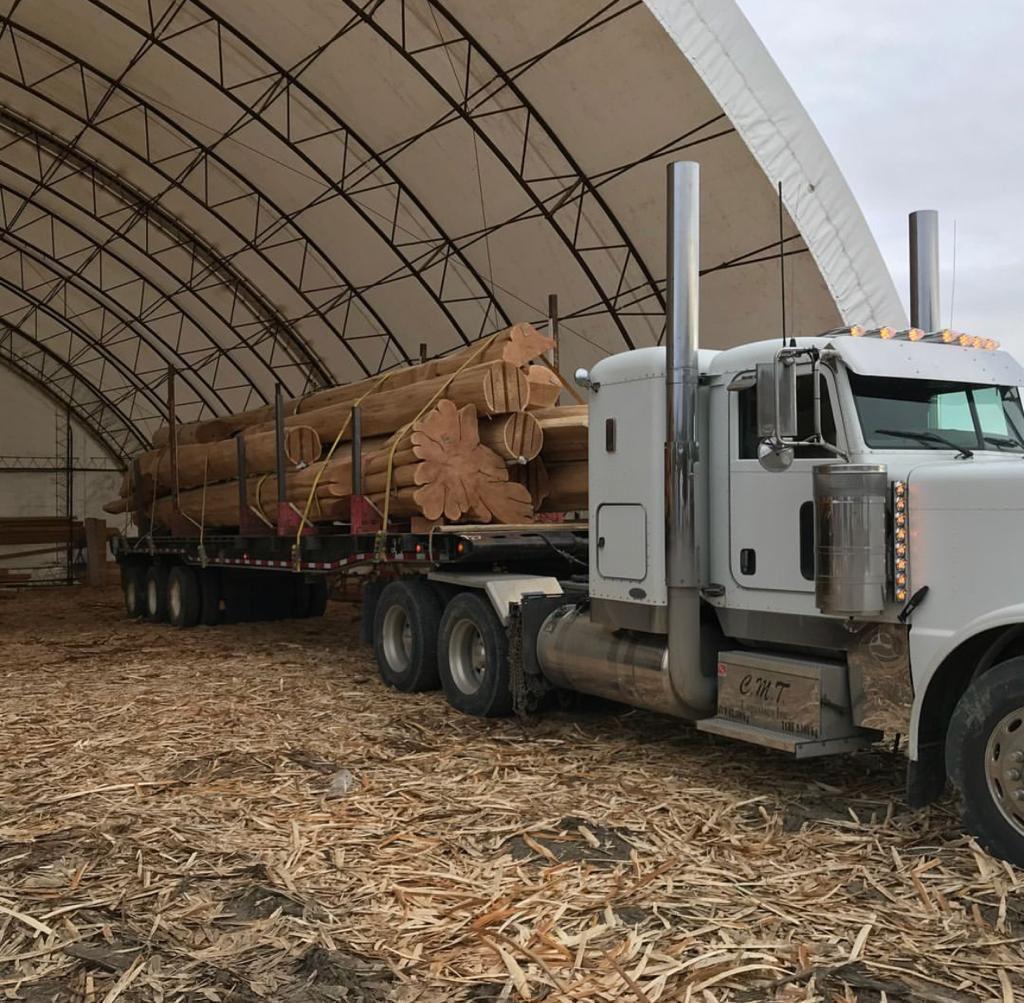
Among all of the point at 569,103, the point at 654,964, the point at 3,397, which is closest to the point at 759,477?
the point at 654,964

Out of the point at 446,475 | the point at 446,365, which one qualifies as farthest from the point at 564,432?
the point at 446,365

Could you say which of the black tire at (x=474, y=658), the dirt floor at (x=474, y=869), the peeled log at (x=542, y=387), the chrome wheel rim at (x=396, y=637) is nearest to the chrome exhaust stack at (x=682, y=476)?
the dirt floor at (x=474, y=869)

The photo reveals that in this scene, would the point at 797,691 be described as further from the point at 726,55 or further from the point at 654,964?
the point at 726,55

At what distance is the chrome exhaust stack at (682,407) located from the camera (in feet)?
22.0

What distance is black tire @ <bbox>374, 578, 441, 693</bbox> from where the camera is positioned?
393 inches

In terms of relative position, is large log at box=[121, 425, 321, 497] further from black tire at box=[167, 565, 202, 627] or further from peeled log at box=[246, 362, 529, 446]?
black tire at box=[167, 565, 202, 627]

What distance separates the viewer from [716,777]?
22.9 feet

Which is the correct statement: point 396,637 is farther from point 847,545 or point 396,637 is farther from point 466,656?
point 847,545

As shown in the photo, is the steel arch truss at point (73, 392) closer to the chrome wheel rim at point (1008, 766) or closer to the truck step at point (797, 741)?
the truck step at point (797, 741)

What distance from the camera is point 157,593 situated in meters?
17.5

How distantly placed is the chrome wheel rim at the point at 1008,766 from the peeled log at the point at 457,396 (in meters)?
5.68

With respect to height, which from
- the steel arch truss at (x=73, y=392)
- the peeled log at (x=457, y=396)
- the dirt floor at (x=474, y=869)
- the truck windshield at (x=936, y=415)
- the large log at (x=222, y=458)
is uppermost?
the steel arch truss at (x=73, y=392)

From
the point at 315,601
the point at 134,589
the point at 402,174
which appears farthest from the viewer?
the point at 134,589

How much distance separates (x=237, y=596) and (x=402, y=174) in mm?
7247
